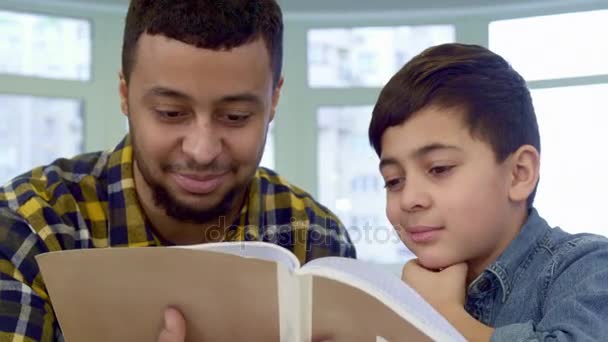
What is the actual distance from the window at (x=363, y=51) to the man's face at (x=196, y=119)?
193 inches

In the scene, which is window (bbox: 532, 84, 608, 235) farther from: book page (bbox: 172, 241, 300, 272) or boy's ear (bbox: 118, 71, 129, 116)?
book page (bbox: 172, 241, 300, 272)

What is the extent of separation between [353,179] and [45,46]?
2768 millimetres

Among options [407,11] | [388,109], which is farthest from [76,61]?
[388,109]

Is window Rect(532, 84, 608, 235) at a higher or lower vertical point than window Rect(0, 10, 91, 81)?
lower

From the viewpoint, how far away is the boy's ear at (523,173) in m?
1.26

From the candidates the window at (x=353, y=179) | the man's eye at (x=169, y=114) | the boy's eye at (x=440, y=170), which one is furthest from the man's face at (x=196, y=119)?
the window at (x=353, y=179)

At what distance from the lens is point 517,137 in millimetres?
1294

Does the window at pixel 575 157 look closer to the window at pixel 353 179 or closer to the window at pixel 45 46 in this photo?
the window at pixel 353 179

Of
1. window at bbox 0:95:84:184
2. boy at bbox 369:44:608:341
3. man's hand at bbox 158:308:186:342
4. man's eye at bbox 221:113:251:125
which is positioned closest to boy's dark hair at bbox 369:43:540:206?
boy at bbox 369:44:608:341

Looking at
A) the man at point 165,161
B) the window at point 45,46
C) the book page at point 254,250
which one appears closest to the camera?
the book page at point 254,250

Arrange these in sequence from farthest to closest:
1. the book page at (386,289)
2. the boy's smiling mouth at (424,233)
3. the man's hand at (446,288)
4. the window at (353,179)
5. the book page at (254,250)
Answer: the window at (353,179) < the boy's smiling mouth at (424,233) < the man's hand at (446,288) < the book page at (254,250) < the book page at (386,289)

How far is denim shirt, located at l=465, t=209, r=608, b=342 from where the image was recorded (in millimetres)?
1002

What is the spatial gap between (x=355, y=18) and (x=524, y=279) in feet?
17.7

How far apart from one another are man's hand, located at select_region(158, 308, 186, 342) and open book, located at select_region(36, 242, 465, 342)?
0.04 ft
